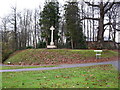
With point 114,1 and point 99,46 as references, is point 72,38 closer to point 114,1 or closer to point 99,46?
point 99,46

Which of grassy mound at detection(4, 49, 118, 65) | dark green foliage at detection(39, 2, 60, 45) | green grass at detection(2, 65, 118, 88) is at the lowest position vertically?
grassy mound at detection(4, 49, 118, 65)

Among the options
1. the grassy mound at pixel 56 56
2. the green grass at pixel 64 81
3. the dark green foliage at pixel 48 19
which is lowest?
the grassy mound at pixel 56 56

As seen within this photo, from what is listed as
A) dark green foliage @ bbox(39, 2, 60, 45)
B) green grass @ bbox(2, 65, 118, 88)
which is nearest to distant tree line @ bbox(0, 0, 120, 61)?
dark green foliage @ bbox(39, 2, 60, 45)

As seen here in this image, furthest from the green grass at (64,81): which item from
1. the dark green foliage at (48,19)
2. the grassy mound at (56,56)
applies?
the dark green foliage at (48,19)

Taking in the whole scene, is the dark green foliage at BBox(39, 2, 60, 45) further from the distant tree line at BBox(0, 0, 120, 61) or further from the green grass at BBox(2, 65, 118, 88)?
the green grass at BBox(2, 65, 118, 88)

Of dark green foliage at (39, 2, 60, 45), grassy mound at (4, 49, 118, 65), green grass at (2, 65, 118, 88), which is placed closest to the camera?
green grass at (2, 65, 118, 88)

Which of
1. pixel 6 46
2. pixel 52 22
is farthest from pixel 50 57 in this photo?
pixel 52 22

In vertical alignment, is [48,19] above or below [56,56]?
above

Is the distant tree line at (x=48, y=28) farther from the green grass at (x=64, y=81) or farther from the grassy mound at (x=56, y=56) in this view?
the green grass at (x=64, y=81)

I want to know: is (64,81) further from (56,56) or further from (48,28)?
(48,28)

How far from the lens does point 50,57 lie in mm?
20484

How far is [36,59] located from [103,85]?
49.2 feet

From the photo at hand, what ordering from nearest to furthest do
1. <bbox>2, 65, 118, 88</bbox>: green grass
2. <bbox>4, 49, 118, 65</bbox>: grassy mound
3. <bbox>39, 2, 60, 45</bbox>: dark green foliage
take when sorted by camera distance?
<bbox>2, 65, 118, 88</bbox>: green grass, <bbox>4, 49, 118, 65</bbox>: grassy mound, <bbox>39, 2, 60, 45</bbox>: dark green foliage

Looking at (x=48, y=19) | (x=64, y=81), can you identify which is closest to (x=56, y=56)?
(x=64, y=81)
